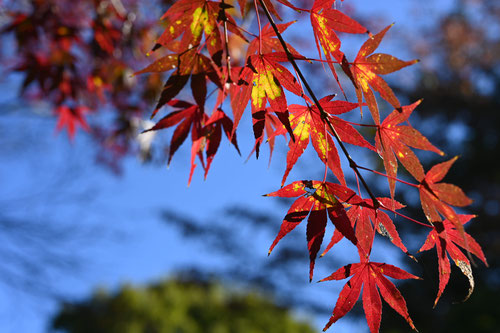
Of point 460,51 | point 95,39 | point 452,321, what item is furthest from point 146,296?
point 460,51

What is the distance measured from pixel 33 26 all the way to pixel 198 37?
168 centimetres

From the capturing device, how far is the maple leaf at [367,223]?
2.60ft

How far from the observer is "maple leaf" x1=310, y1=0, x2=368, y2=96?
29.9 inches

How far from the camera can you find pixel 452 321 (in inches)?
191

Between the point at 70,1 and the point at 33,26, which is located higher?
the point at 70,1

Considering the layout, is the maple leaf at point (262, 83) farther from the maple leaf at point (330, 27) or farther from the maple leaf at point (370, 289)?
the maple leaf at point (370, 289)

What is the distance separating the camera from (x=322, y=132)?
811 millimetres

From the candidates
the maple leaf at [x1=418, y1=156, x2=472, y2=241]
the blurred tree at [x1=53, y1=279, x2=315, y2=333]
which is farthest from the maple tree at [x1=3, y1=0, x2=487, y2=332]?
the blurred tree at [x1=53, y1=279, x2=315, y2=333]

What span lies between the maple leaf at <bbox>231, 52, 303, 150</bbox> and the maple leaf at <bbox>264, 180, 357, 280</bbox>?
0.43ft

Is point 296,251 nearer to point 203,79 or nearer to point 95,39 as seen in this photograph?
point 95,39

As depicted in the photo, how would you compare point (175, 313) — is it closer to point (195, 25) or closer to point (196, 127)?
point (196, 127)

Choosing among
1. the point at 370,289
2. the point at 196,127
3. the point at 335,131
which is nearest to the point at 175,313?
the point at 196,127

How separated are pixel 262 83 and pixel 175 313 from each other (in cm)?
706

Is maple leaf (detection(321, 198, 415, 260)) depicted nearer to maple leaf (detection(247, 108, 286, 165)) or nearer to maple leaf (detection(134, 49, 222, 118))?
maple leaf (detection(247, 108, 286, 165))
